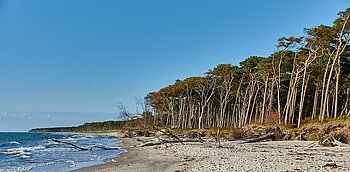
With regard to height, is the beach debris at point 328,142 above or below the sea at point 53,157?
above

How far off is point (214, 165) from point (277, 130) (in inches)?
755

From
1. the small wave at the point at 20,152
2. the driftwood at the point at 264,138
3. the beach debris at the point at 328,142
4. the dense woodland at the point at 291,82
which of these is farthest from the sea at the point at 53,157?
the dense woodland at the point at 291,82

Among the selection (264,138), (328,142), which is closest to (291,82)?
(264,138)

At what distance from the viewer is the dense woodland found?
33625 millimetres

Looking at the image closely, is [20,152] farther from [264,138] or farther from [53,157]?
[264,138]

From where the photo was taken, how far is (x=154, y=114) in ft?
262

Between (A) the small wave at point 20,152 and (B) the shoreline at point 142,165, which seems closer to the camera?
(B) the shoreline at point 142,165

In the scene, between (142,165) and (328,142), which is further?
(328,142)

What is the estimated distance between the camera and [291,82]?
40.2 m

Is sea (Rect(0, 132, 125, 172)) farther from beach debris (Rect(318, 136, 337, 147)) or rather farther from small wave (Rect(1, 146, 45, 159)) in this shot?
beach debris (Rect(318, 136, 337, 147))

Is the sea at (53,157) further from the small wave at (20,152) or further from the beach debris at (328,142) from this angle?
the beach debris at (328,142)

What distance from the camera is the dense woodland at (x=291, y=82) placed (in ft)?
110

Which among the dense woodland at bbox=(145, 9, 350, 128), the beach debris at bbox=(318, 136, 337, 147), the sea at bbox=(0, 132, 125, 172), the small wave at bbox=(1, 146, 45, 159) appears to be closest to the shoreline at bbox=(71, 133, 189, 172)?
the sea at bbox=(0, 132, 125, 172)

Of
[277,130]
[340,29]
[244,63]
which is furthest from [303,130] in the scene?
[244,63]
